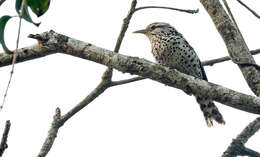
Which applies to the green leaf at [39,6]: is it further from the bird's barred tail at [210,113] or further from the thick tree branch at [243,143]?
the bird's barred tail at [210,113]

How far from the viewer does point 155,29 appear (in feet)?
25.6

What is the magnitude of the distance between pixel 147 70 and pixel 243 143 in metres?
0.98

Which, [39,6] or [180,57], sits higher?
[39,6]

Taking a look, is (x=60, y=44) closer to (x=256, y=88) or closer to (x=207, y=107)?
(x=256, y=88)

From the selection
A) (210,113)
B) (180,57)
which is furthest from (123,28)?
(210,113)

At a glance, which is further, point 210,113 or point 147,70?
point 210,113

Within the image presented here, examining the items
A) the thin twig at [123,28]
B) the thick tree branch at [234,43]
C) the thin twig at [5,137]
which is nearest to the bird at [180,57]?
the thin twig at [123,28]

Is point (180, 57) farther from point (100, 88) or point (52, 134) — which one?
point (52, 134)

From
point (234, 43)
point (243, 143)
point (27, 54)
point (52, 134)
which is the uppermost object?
point (234, 43)

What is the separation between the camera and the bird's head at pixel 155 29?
25.2ft

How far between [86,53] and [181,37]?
367 cm

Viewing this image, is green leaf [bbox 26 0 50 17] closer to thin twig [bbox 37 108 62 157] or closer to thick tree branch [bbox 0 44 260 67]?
thick tree branch [bbox 0 44 260 67]

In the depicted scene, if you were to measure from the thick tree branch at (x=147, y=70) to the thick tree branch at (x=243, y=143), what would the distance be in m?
0.36

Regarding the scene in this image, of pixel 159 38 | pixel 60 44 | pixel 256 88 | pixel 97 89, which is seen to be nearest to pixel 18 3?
pixel 60 44
